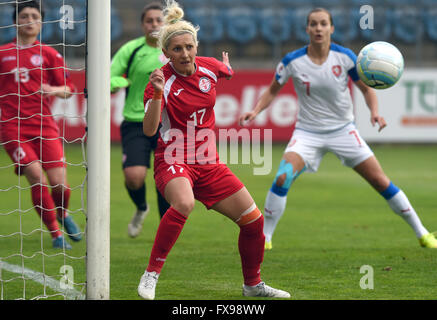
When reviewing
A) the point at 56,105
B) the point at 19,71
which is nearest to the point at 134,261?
the point at 19,71

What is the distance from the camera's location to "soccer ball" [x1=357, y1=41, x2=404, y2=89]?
6445 mm

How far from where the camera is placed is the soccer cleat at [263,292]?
5.14 m

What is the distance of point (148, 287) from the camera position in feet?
16.0

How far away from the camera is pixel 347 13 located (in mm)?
22266

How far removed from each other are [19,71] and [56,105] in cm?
1110

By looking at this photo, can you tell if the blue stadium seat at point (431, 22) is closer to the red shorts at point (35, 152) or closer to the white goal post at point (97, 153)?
the red shorts at point (35, 152)

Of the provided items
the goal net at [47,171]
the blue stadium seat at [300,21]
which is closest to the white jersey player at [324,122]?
the goal net at [47,171]

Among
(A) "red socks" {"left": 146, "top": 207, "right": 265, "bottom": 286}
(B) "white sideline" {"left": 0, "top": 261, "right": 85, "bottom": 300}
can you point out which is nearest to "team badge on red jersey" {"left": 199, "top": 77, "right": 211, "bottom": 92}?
(A) "red socks" {"left": 146, "top": 207, "right": 265, "bottom": 286}

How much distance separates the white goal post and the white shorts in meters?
2.80

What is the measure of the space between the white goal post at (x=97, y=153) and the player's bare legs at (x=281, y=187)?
2.62m

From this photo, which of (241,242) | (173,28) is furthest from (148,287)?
(173,28)

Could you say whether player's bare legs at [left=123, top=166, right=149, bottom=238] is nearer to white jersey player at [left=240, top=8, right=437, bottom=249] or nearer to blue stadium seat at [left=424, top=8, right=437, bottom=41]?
white jersey player at [left=240, top=8, right=437, bottom=249]

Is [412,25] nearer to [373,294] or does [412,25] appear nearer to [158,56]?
[158,56]

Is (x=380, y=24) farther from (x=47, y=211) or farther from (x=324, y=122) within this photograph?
(x=47, y=211)
